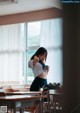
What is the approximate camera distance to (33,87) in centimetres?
422

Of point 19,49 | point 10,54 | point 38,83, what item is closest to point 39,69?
point 38,83

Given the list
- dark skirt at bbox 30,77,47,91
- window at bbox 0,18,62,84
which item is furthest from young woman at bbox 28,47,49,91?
window at bbox 0,18,62,84

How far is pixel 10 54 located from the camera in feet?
21.1

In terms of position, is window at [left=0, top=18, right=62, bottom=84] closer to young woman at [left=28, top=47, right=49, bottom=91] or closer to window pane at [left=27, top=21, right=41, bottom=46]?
window pane at [left=27, top=21, right=41, bottom=46]

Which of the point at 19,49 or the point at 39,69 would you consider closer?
the point at 39,69

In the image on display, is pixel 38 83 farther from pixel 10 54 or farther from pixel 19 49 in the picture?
pixel 10 54

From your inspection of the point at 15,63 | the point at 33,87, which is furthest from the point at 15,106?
the point at 15,63

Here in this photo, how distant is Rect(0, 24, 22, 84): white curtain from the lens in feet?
20.6

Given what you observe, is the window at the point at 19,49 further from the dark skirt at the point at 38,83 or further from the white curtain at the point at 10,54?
the dark skirt at the point at 38,83

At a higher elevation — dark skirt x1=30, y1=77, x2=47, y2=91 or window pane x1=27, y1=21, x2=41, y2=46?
window pane x1=27, y1=21, x2=41, y2=46

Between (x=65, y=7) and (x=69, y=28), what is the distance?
0.13 feet

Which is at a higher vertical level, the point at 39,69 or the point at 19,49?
the point at 19,49

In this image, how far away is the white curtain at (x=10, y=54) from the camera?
628 centimetres

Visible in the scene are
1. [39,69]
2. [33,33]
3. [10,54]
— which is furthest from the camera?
[10,54]
